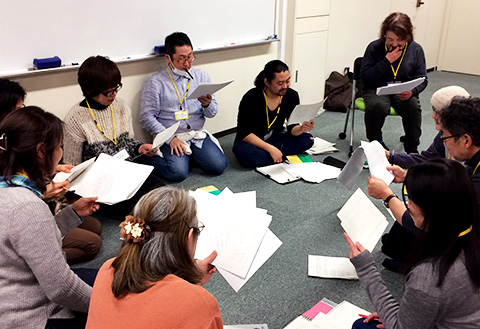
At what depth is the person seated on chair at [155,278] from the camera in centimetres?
95

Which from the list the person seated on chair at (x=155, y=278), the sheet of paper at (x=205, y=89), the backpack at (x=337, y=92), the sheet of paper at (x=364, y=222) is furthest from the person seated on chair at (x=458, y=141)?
the backpack at (x=337, y=92)

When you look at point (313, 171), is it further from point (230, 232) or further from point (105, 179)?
point (105, 179)

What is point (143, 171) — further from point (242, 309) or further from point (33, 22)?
point (33, 22)

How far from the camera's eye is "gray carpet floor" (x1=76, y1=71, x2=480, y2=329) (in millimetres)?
1916

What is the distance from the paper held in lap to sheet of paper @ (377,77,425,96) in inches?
76.8

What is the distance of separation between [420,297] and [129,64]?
2.63 metres

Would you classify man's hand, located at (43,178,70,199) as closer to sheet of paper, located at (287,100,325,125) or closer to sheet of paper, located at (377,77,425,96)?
sheet of paper, located at (287,100,325,125)

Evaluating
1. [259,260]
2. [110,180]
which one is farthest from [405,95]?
[110,180]

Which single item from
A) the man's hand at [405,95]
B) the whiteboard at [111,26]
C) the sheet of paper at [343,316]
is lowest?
the sheet of paper at [343,316]

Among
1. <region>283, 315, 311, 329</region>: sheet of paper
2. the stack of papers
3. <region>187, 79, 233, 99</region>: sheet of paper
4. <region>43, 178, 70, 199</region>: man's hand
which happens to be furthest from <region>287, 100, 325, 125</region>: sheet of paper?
<region>43, 178, 70, 199</region>: man's hand

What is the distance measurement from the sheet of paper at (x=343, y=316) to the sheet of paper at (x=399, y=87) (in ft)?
5.94

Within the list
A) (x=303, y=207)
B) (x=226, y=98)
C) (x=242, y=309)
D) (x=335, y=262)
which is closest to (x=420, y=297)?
(x=242, y=309)

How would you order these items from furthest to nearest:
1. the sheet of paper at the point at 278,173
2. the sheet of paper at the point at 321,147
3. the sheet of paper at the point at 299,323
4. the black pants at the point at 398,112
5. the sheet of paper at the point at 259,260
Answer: the sheet of paper at the point at 321,147, the black pants at the point at 398,112, the sheet of paper at the point at 278,173, the sheet of paper at the point at 299,323, the sheet of paper at the point at 259,260

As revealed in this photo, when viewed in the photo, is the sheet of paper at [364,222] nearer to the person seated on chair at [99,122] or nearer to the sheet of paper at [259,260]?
the sheet of paper at [259,260]
